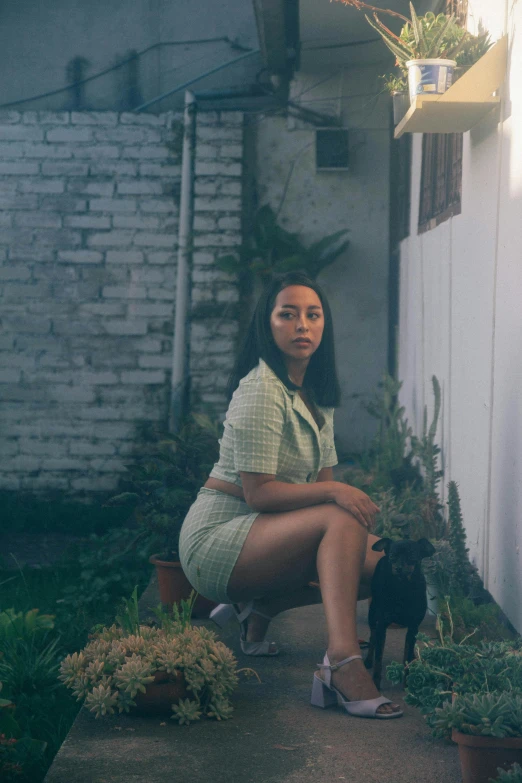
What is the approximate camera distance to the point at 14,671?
291cm

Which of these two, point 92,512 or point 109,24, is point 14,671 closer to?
point 92,512

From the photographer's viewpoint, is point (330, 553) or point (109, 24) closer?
point (330, 553)

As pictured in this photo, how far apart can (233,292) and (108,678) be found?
4449 mm

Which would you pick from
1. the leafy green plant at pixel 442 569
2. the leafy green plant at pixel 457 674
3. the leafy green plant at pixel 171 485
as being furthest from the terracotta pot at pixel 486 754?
the leafy green plant at pixel 171 485

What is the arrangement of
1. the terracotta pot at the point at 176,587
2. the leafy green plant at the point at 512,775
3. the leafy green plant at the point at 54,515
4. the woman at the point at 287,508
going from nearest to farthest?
the leafy green plant at the point at 512,775
the woman at the point at 287,508
the terracotta pot at the point at 176,587
the leafy green plant at the point at 54,515

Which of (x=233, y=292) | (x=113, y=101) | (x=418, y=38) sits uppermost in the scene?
(x=113, y=101)

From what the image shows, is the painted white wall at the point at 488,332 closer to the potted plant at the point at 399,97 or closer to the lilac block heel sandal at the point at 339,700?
the potted plant at the point at 399,97

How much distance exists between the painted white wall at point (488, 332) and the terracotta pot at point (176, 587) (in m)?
1.07

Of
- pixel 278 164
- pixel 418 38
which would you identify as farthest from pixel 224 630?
pixel 278 164

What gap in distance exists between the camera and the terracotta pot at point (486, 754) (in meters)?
1.82

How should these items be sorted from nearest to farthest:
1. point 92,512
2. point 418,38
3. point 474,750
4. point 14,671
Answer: point 474,750 → point 14,671 → point 418,38 → point 92,512

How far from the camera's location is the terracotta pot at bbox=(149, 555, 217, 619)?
3.38 m

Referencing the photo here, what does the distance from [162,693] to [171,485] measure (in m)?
1.44

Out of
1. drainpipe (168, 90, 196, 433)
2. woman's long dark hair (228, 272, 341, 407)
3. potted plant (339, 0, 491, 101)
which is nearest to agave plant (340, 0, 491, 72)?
potted plant (339, 0, 491, 101)
